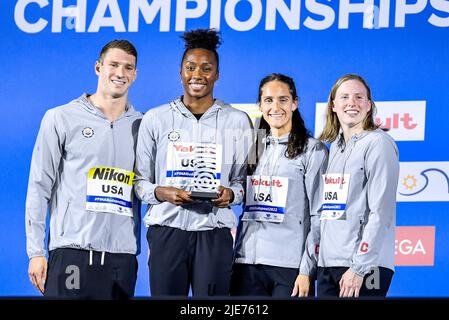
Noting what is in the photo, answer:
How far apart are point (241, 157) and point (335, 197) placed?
15.8 inches

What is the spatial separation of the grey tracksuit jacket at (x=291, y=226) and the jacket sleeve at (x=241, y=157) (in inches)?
2.3

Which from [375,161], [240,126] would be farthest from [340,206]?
[240,126]

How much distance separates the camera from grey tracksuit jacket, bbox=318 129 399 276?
4574 millimetres

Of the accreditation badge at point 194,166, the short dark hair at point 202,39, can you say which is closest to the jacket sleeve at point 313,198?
the accreditation badge at point 194,166

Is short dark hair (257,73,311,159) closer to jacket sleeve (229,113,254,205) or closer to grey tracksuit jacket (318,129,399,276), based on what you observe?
jacket sleeve (229,113,254,205)

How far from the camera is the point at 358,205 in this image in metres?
4.62

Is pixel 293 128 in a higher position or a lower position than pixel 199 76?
lower

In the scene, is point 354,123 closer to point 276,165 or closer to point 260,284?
point 276,165

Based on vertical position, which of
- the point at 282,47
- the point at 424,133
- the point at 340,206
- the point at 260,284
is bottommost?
the point at 260,284

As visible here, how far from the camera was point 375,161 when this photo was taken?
15.3 ft

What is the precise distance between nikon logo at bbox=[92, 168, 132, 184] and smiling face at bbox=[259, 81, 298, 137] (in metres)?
0.59

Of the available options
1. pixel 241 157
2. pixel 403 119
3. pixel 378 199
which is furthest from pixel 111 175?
pixel 403 119

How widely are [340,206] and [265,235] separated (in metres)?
0.31

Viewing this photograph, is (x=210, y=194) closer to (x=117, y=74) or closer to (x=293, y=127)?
(x=293, y=127)
